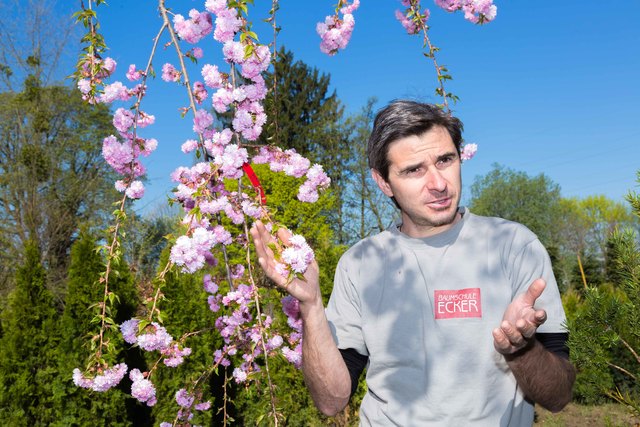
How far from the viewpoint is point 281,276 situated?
5.55 ft

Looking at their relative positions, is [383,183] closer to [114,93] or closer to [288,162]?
[288,162]

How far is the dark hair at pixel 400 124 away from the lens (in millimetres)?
2092

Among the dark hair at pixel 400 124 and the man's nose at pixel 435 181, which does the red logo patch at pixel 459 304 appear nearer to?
the man's nose at pixel 435 181

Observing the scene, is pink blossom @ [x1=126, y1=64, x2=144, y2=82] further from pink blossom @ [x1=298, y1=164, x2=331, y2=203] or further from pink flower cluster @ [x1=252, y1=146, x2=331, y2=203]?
pink blossom @ [x1=298, y1=164, x2=331, y2=203]

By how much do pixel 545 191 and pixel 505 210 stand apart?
3.45m

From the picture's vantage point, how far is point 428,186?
1983 millimetres

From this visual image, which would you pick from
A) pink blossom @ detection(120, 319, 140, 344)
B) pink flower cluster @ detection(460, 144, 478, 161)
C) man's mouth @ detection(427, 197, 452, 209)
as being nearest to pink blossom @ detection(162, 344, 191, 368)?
pink blossom @ detection(120, 319, 140, 344)

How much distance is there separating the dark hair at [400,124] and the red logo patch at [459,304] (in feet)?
1.84

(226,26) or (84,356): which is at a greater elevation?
(226,26)

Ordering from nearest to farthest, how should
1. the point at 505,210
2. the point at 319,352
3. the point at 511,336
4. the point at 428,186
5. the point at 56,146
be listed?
the point at 511,336 < the point at 319,352 < the point at 428,186 < the point at 56,146 < the point at 505,210

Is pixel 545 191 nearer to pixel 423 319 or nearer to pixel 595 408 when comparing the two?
pixel 595 408

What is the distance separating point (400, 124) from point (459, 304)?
0.72 meters

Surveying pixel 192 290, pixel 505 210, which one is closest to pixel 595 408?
pixel 192 290

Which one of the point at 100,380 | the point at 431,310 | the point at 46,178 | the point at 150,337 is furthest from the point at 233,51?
the point at 46,178
